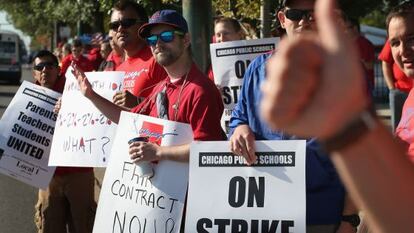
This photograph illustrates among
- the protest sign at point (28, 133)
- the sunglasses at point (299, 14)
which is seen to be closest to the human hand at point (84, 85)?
the protest sign at point (28, 133)

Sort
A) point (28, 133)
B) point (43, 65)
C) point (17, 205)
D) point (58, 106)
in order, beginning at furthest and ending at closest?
1. point (17, 205)
2. point (43, 65)
3. point (28, 133)
4. point (58, 106)

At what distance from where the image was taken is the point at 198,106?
358cm

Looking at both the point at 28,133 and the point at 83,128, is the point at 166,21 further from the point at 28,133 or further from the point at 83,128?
the point at 28,133

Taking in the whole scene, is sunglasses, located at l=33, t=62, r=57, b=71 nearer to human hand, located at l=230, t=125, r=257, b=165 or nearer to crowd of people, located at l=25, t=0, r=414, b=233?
crowd of people, located at l=25, t=0, r=414, b=233

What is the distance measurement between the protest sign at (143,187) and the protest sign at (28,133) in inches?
66.9

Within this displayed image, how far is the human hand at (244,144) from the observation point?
307 cm

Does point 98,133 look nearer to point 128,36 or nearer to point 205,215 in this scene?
point 128,36

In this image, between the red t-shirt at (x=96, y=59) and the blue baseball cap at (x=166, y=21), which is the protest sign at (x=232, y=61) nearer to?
the blue baseball cap at (x=166, y=21)

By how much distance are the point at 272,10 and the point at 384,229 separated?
7.36 m

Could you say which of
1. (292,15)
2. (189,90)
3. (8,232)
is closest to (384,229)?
(292,15)

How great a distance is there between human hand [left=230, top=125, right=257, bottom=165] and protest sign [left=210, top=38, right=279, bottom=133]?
2394 mm

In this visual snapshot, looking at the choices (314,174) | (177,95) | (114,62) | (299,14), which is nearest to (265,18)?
(114,62)

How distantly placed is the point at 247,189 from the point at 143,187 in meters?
0.68

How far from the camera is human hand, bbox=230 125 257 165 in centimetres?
307
